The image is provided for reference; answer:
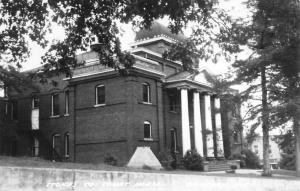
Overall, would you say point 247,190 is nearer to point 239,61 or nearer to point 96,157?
point 239,61

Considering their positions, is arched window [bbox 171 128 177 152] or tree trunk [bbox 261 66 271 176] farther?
arched window [bbox 171 128 177 152]

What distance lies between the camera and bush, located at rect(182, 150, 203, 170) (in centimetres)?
3499

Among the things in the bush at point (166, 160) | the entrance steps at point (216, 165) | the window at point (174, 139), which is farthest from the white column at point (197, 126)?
the bush at point (166, 160)

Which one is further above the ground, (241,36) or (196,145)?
(241,36)

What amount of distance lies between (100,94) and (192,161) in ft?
30.3

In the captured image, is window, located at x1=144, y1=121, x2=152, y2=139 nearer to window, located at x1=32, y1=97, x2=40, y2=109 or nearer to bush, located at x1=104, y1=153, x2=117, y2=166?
bush, located at x1=104, y1=153, x2=117, y2=166

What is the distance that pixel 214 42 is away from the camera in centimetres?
1404

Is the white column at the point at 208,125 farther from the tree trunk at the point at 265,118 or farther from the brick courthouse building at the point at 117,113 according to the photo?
the tree trunk at the point at 265,118

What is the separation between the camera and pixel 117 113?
33875mm

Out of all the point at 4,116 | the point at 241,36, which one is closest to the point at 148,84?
the point at 4,116

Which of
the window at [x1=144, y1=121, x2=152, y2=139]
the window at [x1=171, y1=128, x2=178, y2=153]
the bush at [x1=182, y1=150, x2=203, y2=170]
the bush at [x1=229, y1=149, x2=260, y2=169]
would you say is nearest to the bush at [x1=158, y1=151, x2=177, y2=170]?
the bush at [x1=182, y1=150, x2=203, y2=170]

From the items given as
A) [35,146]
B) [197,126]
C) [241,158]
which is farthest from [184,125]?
[35,146]

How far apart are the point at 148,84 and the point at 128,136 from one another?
5.23 m

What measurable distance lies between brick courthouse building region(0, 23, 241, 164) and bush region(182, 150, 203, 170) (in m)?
1.26
